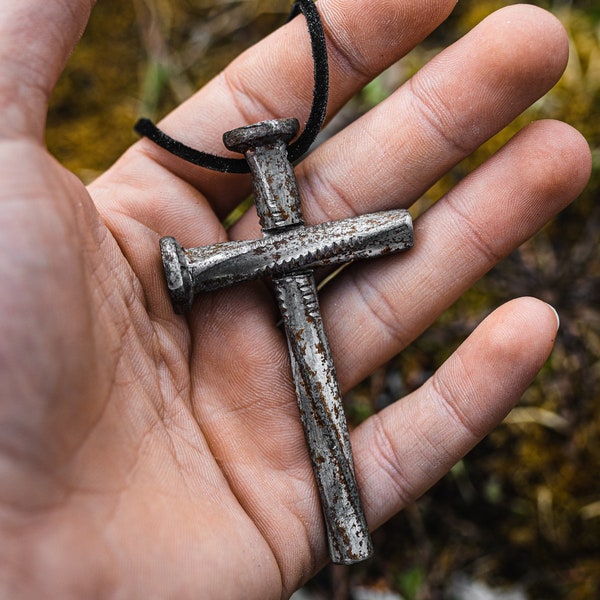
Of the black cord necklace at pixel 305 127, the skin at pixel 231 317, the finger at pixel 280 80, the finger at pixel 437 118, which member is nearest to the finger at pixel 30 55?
the skin at pixel 231 317

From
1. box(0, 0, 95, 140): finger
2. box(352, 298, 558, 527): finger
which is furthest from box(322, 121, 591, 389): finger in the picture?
box(0, 0, 95, 140): finger

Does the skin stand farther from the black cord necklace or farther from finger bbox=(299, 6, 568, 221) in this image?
the black cord necklace

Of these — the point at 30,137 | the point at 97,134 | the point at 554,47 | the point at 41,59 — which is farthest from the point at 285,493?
the point at 97,134

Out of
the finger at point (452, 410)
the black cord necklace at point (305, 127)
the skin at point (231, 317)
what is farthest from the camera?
the black cord necklace at point (305, 127)

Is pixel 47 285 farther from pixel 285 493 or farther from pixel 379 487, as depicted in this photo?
pixel 379 487

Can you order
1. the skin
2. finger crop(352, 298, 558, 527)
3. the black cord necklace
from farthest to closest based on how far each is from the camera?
the black cord necklace, finger crop(352, 298, 558, 527), the skin

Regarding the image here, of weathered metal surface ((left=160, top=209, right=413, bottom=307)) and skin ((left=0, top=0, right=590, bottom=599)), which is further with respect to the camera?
weathered metal surface ((left=160, top=209, right=413, bottom=307))

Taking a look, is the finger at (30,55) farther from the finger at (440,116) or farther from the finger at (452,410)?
the finger at (452,410)
